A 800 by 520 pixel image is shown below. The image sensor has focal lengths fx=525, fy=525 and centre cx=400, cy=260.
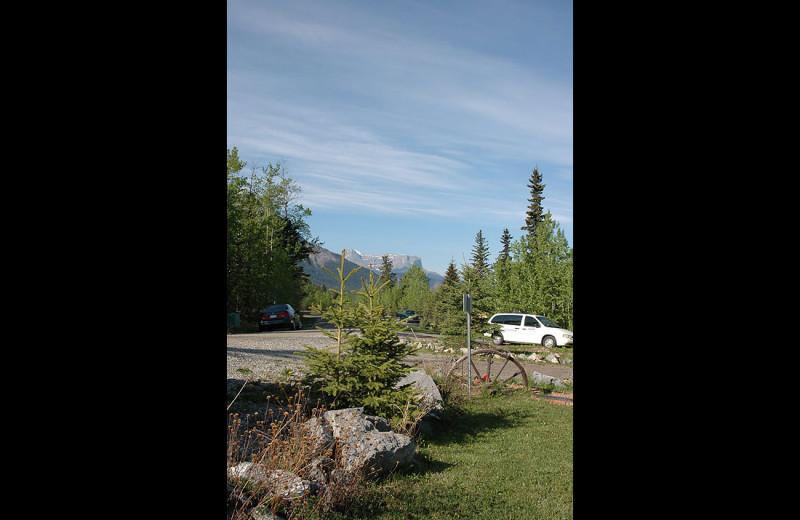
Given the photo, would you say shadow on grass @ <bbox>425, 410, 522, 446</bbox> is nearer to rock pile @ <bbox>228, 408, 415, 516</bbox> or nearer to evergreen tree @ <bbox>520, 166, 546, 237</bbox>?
rock pile @ <bbox>228, 408, 415, 516</bbox>

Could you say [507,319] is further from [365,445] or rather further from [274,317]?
[365,445]

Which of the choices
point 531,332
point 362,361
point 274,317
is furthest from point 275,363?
point 274,317

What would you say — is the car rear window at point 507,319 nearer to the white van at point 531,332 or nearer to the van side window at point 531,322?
the white van at point 531,332

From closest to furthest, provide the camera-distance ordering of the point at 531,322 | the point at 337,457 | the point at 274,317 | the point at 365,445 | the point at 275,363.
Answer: the point at 337,457 → the point at 365,445 → the point at 275,363 → the point at 531,322 → the point at 274,317

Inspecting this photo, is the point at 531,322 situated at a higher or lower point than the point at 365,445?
higher

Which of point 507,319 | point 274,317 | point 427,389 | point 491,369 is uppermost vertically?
point 507,319

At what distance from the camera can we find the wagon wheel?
10742mm

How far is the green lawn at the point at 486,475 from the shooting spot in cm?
461

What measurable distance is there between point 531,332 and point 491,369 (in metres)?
5.97

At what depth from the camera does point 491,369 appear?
15.8 meters

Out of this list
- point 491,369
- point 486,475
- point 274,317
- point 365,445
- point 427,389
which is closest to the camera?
point 365,445

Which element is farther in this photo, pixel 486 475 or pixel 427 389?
pixel 427 389
